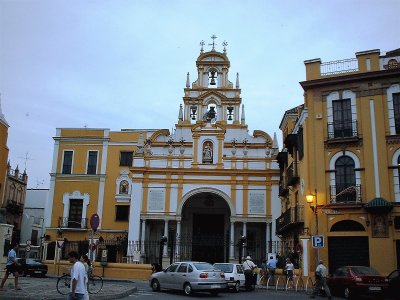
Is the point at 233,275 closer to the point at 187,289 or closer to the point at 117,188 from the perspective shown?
the point at 187,289

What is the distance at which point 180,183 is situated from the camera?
39.0 meters

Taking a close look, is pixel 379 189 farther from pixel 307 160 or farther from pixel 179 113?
pixel 179 113

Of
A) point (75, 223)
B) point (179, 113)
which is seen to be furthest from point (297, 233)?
point (75, 223)

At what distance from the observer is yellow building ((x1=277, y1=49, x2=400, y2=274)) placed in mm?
24281

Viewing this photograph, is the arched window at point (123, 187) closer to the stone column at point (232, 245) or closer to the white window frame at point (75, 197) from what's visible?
the white window frame at point (75, 197)

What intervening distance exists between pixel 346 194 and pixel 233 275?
25.2ft

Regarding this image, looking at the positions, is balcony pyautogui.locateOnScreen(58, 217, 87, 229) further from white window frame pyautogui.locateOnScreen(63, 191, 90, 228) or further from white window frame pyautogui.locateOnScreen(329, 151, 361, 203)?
white window frame pyautogui.locateOnScreen(329, 151, 361, 203)

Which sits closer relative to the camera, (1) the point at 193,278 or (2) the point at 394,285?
(1) the point at 193,278

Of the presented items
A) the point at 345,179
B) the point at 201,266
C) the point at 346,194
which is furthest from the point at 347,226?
the point at 201,266

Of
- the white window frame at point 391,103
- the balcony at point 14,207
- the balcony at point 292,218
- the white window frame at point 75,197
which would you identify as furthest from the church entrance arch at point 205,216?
the balcony at point 14,207

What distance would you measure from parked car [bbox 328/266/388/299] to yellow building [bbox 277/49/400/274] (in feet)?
12.6

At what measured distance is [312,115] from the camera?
88.5ft

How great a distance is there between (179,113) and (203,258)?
12.6 m

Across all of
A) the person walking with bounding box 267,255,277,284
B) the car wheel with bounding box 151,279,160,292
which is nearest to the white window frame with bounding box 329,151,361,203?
the person walking with bounding box 267,255,277,284
